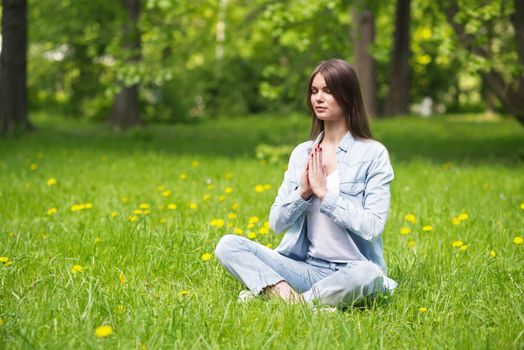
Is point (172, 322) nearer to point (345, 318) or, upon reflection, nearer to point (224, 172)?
point (345, 318)

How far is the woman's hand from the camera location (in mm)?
3021

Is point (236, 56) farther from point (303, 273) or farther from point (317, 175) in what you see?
point (317, 175)

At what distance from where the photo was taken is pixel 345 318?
2873mm

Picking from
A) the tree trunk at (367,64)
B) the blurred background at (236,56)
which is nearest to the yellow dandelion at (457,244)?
the blurred background at (236,56)

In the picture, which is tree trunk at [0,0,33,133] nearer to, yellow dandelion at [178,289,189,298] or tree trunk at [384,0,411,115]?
tree trunk at [384,0,411,115]

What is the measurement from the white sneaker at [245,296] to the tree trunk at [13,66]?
409 inches

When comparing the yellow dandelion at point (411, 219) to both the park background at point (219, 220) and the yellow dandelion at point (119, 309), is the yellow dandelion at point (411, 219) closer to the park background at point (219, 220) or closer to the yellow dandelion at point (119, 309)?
the park background at point (219, 220)

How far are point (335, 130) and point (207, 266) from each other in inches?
38.8

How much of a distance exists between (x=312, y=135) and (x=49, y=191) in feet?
11.2

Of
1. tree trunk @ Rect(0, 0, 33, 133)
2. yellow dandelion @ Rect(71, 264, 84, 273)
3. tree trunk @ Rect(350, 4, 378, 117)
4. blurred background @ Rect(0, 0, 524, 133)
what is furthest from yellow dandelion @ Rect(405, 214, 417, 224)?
tree trunk @ Rect(350, 4, 378, 117)

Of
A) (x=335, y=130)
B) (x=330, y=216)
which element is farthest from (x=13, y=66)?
(x=330, y=216)

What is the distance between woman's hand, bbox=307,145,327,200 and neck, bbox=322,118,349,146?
13.9 inches

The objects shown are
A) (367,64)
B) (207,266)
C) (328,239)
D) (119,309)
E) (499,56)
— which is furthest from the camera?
(367,64)

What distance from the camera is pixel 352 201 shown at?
3238mm
